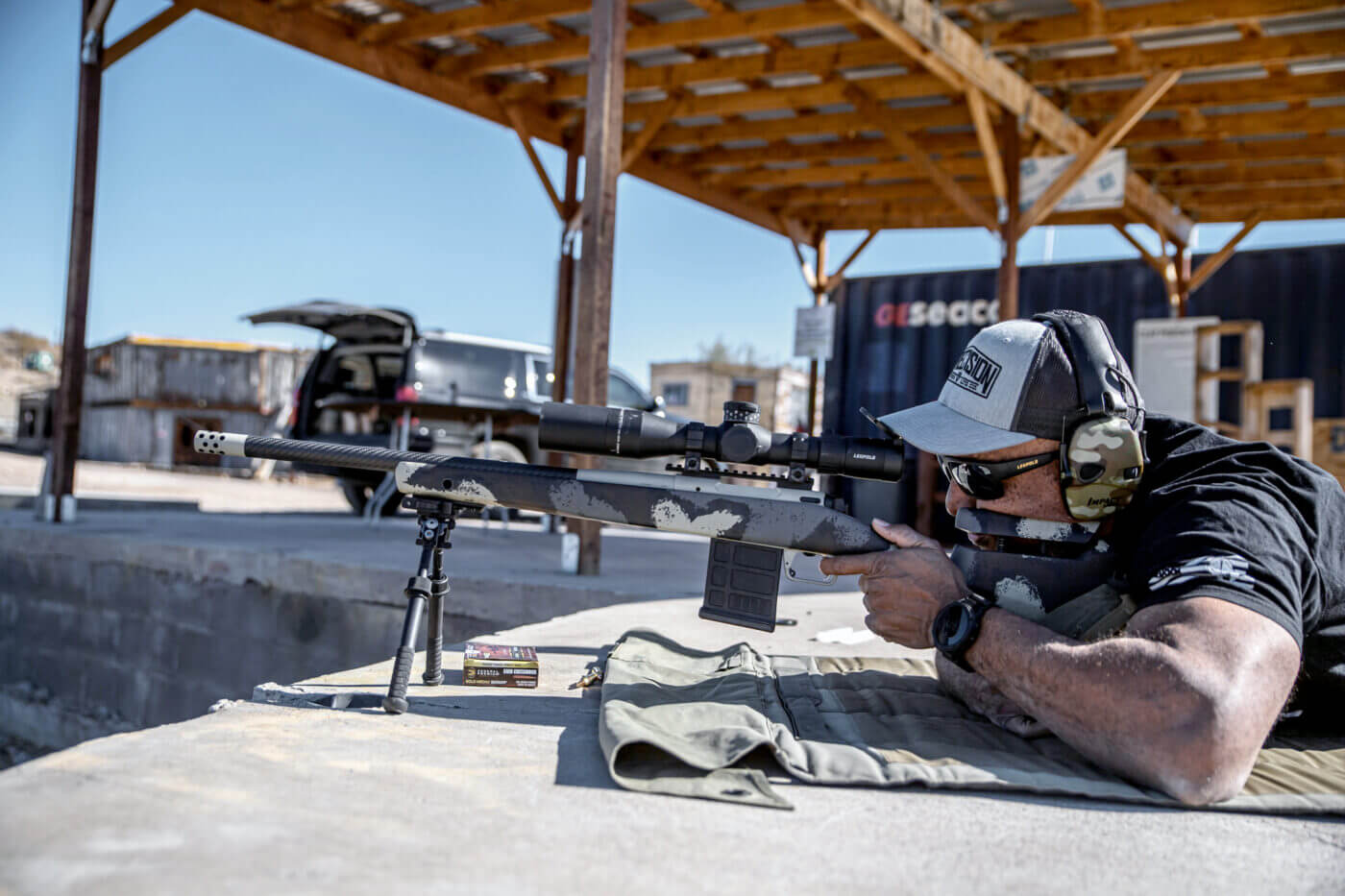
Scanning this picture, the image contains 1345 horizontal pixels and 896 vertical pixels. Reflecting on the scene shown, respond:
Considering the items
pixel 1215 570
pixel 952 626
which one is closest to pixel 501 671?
pixel 952 626

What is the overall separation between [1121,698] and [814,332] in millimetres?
10717

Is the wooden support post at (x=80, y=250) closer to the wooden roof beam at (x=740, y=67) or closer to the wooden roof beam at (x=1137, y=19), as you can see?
the wooden roof beam at (x=740, y=67)

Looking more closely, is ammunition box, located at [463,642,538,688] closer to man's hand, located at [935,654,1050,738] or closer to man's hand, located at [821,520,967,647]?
man's hand, located at [821,520,967,647]

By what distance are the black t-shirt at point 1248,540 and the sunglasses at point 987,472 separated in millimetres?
273

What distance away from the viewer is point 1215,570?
6.56 ft

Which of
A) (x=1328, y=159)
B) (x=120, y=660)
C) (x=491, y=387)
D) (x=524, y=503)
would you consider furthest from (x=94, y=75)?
(x=1328, y=159)

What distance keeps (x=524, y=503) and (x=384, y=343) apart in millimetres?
7583

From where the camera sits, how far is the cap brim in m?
2.37

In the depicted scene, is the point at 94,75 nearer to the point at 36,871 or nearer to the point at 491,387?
the point at 491,387

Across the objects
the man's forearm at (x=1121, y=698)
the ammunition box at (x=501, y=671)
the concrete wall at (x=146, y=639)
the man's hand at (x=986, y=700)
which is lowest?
the concrete wall at (x=146, y=639)

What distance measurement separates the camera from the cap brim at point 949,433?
7.78 feet

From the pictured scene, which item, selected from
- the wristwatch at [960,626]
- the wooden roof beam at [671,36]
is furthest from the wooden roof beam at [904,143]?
the wristwatch at [960,626]

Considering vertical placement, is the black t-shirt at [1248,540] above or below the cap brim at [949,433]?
below

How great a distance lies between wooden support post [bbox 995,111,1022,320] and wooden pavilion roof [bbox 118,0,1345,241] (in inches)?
4.0
